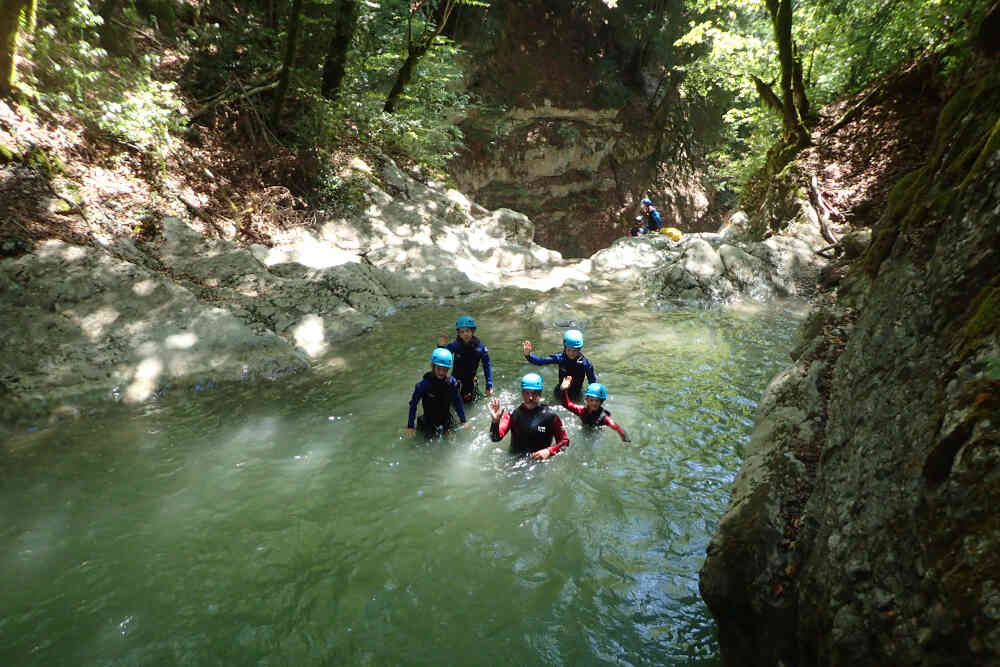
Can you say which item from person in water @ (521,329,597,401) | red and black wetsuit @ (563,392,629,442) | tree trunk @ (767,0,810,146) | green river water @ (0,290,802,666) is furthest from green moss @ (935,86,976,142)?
tree trunk @ (767,0,810,146)

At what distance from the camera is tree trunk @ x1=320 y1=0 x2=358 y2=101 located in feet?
41.2

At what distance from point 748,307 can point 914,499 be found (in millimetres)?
10290

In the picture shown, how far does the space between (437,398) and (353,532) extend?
84.0 inches

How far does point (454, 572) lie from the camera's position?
4.18m

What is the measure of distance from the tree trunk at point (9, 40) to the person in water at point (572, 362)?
8729 millimetres

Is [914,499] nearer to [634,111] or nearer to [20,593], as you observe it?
[20,593]

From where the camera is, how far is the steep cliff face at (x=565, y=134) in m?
24.1

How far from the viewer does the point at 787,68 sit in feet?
41.6

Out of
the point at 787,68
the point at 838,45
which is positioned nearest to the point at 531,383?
the point at 787,68

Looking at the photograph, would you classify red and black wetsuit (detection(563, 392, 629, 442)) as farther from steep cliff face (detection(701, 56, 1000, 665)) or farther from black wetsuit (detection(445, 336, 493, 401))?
steep cliff face (detection(701, 56, 1000, 665))

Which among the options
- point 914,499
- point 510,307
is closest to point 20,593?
point 914,499

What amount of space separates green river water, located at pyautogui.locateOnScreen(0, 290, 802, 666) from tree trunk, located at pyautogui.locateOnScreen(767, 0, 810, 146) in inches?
355

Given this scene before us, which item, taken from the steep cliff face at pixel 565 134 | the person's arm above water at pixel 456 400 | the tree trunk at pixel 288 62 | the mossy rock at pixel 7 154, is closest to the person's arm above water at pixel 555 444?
the person's arm above water at pixel 456 400

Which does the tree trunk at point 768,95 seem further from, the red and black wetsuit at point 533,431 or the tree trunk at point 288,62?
the red and black wetsuit at point 533,431
